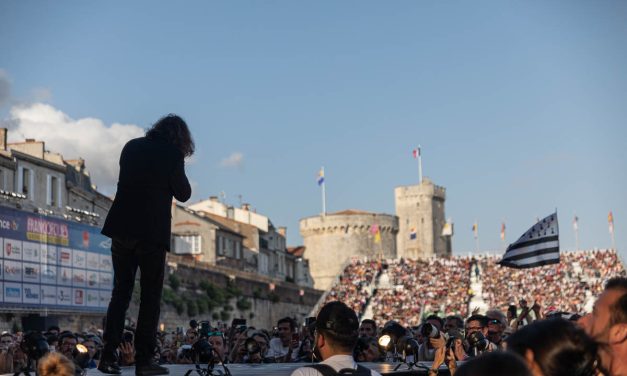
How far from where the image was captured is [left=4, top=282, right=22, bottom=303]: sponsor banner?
105 feet

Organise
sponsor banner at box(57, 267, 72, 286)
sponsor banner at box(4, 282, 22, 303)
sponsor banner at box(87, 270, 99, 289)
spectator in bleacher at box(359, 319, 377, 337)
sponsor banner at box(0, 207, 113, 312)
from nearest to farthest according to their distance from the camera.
→ spectator in bleacher at box(359, 319, 377, 337) < sponsor banner at box(4, 282, 22, 303) < sponsor banner at box(0, 207, 113, 312) < sponsor banner at box(57, 267, 72, 286) < sponsor banner at box(87, 270, 99, 289)

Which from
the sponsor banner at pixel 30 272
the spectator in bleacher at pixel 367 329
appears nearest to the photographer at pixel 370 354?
the spectator in bleacher at pixel 367 329

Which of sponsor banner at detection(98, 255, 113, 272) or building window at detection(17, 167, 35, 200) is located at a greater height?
building window at detection(17, 167, 35, 200)

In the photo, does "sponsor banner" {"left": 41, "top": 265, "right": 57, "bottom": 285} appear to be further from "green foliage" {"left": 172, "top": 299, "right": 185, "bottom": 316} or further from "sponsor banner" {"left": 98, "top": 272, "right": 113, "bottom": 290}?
"green foliage" {"left": 172, "top": 299, "right": 185, "bottom": 316}

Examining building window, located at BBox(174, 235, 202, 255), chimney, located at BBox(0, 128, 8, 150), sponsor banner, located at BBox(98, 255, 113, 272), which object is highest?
chimney, located at BBox(0, 128, 8, 150)

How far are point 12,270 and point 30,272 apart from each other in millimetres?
1052

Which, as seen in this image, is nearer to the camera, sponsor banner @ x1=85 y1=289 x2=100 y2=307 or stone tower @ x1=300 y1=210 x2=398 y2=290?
sponsor banner @ x1=85 y1=289 x2=100 y2=307

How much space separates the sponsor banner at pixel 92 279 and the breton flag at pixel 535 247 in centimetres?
2069

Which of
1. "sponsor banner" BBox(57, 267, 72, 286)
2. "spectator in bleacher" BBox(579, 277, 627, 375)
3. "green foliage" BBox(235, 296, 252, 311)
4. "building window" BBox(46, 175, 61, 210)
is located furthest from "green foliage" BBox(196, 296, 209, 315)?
"spectator in bleacher" BBox(579, 277, 627, 375)

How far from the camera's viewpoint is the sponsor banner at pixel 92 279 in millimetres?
37281

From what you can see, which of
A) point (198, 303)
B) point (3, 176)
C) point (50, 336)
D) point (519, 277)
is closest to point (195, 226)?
point (198, 303)

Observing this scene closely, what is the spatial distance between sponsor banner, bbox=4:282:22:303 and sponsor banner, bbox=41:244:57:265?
5.11 ft

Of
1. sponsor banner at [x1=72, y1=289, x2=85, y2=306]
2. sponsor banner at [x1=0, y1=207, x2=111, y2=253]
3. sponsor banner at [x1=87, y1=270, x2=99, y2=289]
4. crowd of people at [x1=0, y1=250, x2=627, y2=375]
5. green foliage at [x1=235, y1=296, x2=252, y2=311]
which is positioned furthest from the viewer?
green foliage at [x1=235, y1=296, x2=252, y2=311]

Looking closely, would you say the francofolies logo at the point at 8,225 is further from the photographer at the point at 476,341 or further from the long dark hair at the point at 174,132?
the long dark hair at the point at 174,132
